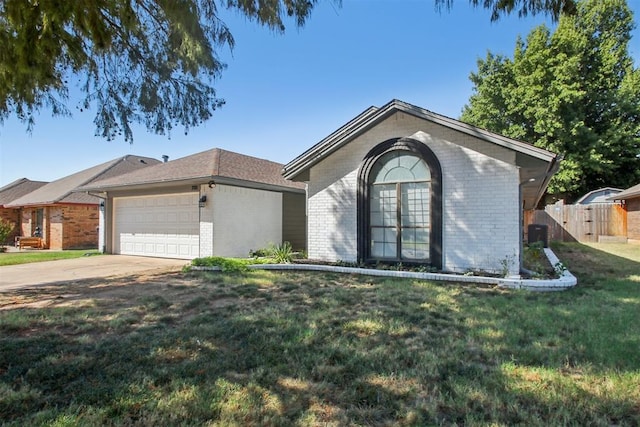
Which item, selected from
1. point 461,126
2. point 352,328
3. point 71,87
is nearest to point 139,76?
point 71,87

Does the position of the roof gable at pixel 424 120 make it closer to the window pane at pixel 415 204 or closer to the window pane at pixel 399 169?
the window pane at pixel 399 169

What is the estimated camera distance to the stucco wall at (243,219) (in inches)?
492

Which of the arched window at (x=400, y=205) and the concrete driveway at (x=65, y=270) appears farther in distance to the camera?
the arched window at (x=400, y=205)

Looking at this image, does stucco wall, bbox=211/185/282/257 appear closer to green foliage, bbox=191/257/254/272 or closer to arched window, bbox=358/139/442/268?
green foliage, bbox=191/257/254/272

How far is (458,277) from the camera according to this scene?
7.90 metres

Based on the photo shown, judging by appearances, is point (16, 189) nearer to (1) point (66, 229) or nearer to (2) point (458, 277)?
(1) point (66, 229)

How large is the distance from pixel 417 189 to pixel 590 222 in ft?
53.4

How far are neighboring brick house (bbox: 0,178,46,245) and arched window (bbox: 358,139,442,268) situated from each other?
23.1 m

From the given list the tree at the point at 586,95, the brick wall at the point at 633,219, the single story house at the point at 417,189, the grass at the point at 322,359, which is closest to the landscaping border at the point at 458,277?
the grass at the point at 322,359

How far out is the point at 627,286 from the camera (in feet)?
24.1

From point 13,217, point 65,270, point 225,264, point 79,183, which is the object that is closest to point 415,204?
point 225,264

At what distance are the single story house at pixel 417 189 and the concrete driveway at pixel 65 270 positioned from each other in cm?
516

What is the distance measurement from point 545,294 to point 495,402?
4812mm

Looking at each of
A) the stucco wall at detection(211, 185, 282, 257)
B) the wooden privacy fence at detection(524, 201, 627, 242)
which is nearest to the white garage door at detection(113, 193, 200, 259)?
the stucco wall at detection(211, 185, 282, 257)
